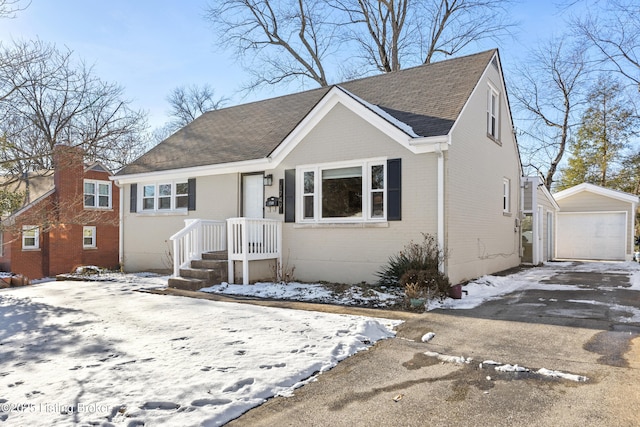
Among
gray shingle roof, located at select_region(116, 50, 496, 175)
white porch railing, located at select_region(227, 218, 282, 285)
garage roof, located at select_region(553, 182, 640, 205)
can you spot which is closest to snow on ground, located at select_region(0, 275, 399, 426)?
white porch railing, located at select_region(227, 218, 282, 285)

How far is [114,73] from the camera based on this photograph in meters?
14.7

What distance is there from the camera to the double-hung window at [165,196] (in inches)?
520

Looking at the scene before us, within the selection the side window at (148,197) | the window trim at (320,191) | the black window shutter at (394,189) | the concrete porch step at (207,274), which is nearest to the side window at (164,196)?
the side window at (148,197)

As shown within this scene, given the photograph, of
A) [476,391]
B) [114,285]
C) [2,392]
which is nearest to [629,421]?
[476,391]

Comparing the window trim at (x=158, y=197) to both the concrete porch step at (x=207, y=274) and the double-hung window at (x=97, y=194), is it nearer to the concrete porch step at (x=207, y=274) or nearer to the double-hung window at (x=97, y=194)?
the concrete porch step at (x=207, y=274)

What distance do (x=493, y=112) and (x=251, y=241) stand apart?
809 centimetres

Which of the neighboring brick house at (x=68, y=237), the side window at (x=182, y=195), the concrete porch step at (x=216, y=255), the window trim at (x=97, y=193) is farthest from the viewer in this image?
the window trim at (x=97, y=193)

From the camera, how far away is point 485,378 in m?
4.07

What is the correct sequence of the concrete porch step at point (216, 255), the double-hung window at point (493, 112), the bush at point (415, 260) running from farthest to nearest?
the double-hung window at point (493, 112) < the concrete porch step at point (216, 255) < the bush at point (415, 260)

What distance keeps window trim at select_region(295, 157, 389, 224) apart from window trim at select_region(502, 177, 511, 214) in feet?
19.1

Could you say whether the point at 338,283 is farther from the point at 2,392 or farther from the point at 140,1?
the point at 140,1

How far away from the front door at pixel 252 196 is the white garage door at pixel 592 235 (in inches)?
594

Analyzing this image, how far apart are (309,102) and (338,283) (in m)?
6.72

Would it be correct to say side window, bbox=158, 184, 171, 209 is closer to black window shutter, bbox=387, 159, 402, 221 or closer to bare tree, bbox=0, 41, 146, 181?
bare tree, bbox=0, 41, 146, 181
